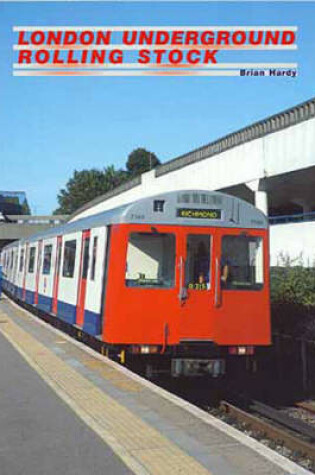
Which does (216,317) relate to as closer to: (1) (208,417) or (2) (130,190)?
(1) (208,417)

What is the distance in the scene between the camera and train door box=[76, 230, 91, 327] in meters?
12.0

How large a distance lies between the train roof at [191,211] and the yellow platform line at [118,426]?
252cm

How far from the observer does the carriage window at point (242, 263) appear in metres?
9.94

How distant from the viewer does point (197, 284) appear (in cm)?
983

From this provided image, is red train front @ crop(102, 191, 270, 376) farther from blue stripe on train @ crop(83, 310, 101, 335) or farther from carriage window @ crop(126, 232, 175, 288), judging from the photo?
blue stripe on train @ crop(83, 310, 101, 335)

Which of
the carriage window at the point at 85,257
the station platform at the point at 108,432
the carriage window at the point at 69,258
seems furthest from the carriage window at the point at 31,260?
the station platform at the point at 108,432

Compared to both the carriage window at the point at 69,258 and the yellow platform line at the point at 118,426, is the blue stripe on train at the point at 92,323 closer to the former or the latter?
the yellow platform line at the point at 118,426

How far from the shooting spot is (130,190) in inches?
1542

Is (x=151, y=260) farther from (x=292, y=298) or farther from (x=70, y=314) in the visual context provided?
(x=292, y=298)

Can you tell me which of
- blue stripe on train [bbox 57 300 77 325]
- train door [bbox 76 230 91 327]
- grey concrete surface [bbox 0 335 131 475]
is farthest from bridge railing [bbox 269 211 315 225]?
grey concrete surface [bbox 0 335 131 475]

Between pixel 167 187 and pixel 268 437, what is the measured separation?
2364 centimetres

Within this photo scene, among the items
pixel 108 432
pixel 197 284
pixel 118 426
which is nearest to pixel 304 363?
pixel 197 284

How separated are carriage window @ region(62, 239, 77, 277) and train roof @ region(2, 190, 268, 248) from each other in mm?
3559

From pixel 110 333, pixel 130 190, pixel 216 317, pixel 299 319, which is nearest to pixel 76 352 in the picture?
pixel 110 333
